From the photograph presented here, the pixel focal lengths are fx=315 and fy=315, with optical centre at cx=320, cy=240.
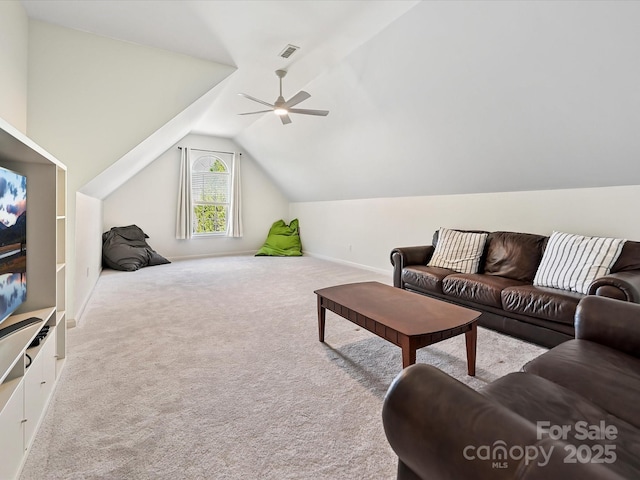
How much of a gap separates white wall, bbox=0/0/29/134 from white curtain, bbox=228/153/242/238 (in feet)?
15.1

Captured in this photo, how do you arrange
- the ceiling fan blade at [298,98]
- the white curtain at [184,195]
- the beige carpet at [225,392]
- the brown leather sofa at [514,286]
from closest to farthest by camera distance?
1. the beige carpet at [225,392]
2. the brown leather sofa at [514,286]
3. the ceiling fan blade at [298,98]
4. the white curtain at [184,195]

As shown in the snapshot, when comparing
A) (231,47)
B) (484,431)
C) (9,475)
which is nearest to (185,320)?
(9,475)

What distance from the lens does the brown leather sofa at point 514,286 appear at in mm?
2240

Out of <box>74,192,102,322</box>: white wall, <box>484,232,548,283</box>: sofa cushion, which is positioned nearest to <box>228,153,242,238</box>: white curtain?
<box>74,192,102,322</box>: white wall

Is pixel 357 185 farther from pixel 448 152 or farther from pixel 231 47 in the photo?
pixel 231 47

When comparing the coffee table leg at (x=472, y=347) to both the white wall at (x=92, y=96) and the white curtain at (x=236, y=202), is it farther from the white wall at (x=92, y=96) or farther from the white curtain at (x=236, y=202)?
the white curtain at (x=236, y=202)

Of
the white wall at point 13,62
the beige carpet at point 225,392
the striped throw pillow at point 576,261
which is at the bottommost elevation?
the beige carpet at point 225,392

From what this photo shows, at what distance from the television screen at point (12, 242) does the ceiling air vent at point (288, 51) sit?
8.28ft

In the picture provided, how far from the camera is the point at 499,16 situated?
2.29 m

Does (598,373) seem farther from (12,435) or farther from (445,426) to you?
(12,435)

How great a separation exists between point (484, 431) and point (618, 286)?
2105mm

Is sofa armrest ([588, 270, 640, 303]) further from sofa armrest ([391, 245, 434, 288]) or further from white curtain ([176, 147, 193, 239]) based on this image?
white curtain ([176, 147, 193, 239])

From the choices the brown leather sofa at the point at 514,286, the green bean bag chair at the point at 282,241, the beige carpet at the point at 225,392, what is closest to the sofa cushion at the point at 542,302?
the brown leather sofa at the point at 514,286

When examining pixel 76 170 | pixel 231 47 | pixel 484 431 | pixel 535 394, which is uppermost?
pixel 231 47
